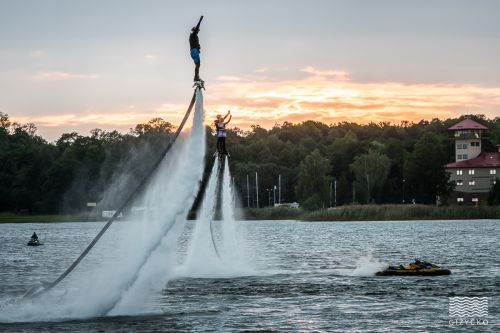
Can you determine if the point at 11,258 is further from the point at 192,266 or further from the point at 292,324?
the point at 292,324

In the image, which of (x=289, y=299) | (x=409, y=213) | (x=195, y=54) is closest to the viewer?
(x=195, y=54)

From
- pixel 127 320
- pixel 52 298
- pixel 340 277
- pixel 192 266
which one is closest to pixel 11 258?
pixel 192 266

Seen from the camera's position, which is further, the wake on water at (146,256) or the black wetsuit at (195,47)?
the wake on water at (146,256)

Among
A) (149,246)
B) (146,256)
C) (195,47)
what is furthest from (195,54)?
(146,256)

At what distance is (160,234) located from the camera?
41469 millimetres

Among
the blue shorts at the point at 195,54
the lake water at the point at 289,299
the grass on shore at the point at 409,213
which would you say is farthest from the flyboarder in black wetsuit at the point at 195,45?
the grass on shore at the point at 409,213

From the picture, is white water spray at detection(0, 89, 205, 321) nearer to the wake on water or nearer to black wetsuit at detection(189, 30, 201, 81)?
the wake on water

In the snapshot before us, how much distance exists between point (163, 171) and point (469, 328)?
613 inches

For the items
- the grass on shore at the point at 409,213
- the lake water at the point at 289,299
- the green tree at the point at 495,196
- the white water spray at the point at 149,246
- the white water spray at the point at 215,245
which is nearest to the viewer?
the white water spray at the point at 149,246

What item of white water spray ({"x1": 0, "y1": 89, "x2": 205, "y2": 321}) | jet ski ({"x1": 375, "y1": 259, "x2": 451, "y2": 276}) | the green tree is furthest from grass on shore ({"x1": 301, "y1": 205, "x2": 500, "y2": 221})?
white water spray ({"x1": 0, "y1": 89, "x2": 205, "y2": 321})

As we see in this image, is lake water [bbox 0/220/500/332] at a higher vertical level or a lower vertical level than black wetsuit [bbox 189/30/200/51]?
lower

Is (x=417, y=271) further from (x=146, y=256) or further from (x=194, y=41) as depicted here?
(x=194, y=41)

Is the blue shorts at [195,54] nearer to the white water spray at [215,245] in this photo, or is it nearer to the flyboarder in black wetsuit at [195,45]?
the flyboarder in black wetsuit at [195,45]

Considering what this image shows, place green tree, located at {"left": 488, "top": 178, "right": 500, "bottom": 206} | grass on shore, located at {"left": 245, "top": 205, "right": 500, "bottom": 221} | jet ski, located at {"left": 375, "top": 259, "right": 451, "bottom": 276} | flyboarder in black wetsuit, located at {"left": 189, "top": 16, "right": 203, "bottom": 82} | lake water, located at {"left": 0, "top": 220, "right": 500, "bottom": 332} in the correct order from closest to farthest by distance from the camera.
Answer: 1. flyboarder in black wetsuit, located at {"left": 189, "top": 16, "right": 203, "bottom": 82}
2. lake water, located at {"left": 0, "top": 220, "right": 500, "bottom": 332}
3. jet ski, located at {"left": 375, "top": 259, "right": 451, "bottom": 276}
4. grass on shore, located at {"left": 245, "top": 205, "right": 500, "bottom": 221}
5. green tree, located at {"left": 488, "top": 178, "right": 500, "bottom": 206}
